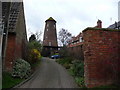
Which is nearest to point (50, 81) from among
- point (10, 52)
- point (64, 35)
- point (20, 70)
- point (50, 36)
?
point (20, 70)

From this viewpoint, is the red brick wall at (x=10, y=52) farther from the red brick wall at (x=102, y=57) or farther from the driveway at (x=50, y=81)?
the red brick wall at (x=102, y=57)

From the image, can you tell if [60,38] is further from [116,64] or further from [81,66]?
[116,64]

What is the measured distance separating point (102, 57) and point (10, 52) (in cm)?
709

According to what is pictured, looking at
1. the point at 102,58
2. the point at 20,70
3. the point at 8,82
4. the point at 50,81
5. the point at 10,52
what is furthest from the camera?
the point at 20,70

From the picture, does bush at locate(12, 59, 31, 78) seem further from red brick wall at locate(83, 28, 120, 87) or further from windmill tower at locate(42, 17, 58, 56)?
windmill tower at locate(42, 17, 58, 56)

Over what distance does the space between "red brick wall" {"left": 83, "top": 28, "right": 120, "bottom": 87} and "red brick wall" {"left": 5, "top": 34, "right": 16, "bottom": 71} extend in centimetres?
631

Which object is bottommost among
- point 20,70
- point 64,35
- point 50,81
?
point 50,81

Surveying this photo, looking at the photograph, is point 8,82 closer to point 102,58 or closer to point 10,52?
point 10,52

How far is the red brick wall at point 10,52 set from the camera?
1002 cm

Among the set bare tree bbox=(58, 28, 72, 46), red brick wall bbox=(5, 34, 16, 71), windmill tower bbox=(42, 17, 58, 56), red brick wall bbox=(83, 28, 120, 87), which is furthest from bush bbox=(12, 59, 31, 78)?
bare tree bbox=(58, 28, 72, 46)

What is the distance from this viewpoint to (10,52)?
10.2 metres

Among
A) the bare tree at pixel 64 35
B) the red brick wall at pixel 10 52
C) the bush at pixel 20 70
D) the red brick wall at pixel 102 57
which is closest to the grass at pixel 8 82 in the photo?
the bush at pixel 20 70

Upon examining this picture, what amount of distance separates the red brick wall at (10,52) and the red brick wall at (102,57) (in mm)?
6313

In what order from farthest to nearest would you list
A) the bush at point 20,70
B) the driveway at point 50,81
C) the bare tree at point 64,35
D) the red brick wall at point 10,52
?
the bare tree at point 64,35 → the bush at point 20,70 → the red brick wall at point 10,52 → the driveway at point 50,81
